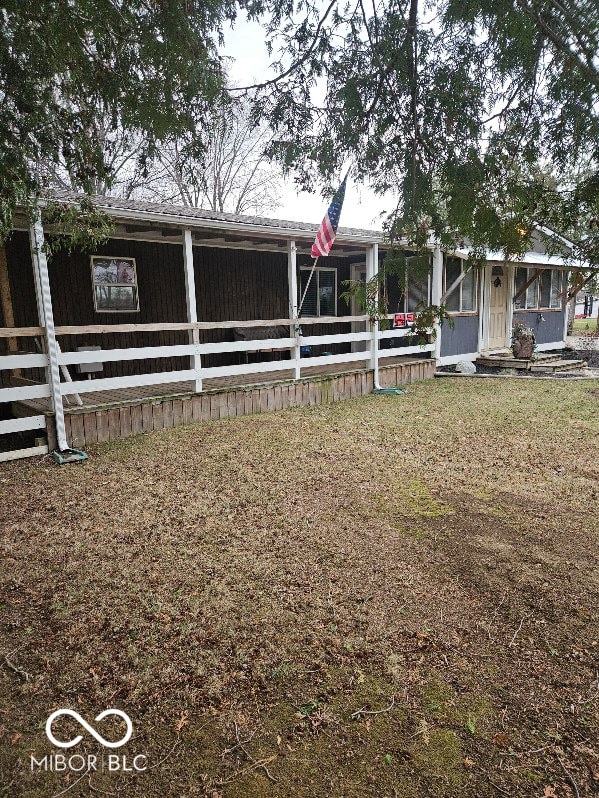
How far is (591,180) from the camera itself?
2.53 metres

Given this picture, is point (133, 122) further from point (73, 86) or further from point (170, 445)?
point (170, 445)

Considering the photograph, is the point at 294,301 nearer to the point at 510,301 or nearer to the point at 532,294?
the point at 510,301

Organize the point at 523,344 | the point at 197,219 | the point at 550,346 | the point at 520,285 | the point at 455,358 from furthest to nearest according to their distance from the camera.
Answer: the point at 550,346, the point at 520,285, the point at 455,358, the point at 523,344, the point at 197,219

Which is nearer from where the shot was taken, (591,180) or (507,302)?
(591,180)

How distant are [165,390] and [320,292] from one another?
574 centimetres

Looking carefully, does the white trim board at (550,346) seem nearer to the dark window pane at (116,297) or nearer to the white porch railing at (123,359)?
the white porch railing at (123,359)

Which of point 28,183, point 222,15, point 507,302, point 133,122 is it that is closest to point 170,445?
point 28,183

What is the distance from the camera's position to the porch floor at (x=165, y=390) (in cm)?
650

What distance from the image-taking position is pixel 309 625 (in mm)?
2623

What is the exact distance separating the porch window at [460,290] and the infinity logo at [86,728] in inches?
446

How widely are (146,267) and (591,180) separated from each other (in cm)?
799

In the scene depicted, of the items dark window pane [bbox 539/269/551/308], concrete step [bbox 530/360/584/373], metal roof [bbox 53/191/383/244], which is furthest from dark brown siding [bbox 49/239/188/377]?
dark window pane [bbox 539/269/551/308]

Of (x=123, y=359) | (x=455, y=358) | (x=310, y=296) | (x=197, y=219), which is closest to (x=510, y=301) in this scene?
(x=455, y=358)
